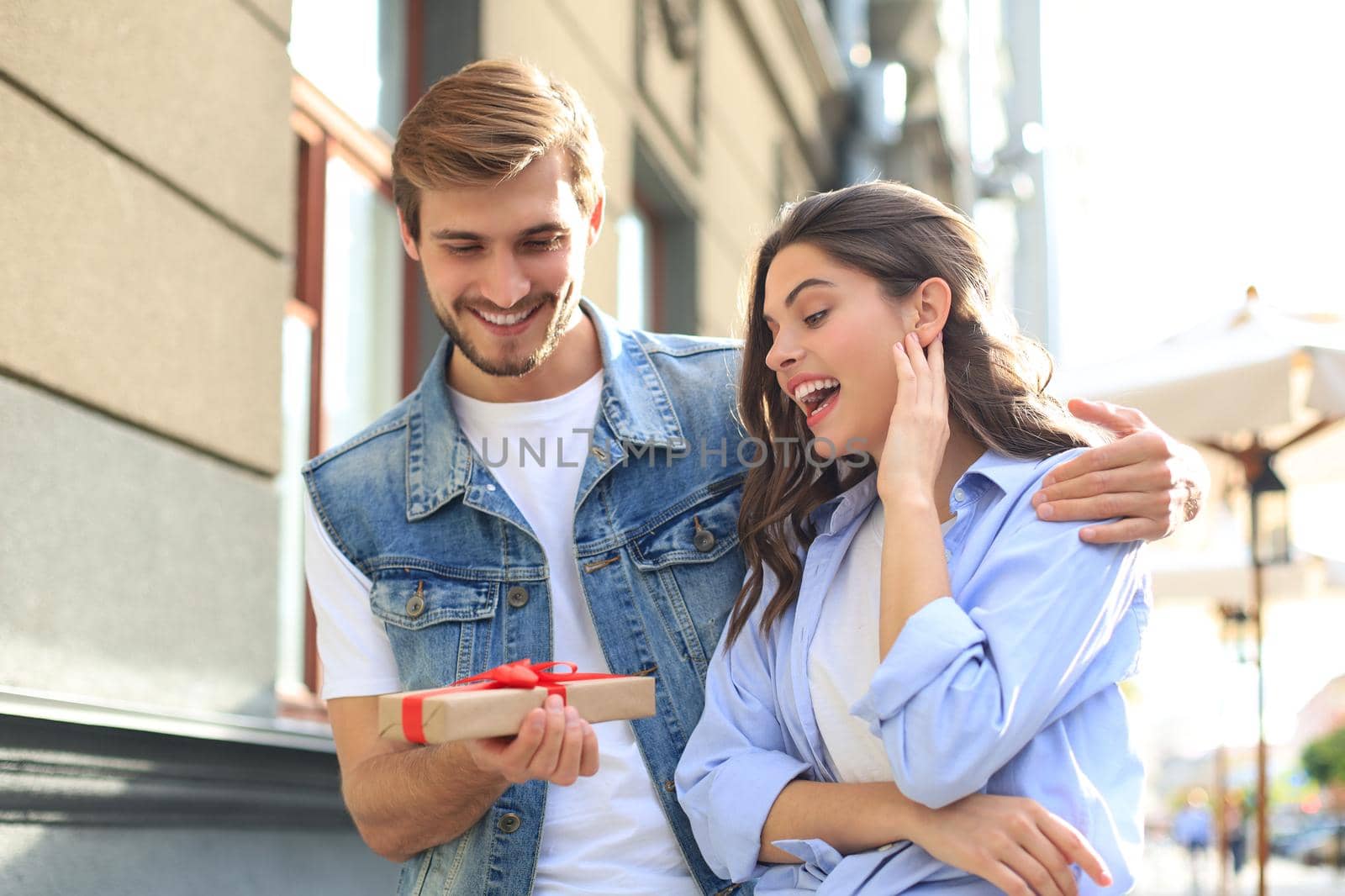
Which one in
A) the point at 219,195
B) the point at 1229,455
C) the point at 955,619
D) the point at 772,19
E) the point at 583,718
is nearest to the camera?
the point at 955,619

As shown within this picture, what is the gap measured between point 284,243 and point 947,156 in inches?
543

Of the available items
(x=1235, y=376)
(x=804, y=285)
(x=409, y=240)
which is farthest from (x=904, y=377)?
Result: (x=1235, y=376)

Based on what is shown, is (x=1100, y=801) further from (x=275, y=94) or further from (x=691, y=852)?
(x=275, y=94)

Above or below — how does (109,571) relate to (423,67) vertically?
below

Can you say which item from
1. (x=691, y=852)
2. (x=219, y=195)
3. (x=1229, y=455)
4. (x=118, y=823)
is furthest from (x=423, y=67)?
(x=1229, y=455)

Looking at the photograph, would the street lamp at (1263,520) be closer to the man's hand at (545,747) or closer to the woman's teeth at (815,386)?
the woman's teeth at (815,386)

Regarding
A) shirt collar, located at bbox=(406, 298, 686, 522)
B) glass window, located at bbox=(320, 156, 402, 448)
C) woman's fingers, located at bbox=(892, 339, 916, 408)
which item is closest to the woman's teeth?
woman's fingers, located at bbox=(892, 339, 916, 408)

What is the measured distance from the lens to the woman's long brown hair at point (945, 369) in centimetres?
245

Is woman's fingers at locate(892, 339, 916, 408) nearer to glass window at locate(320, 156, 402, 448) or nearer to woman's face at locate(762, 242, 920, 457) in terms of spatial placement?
woman's face at locate(762, 242, 920, 457)

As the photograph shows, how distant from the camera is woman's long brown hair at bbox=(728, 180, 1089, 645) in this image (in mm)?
2451

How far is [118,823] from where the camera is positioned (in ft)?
10.7

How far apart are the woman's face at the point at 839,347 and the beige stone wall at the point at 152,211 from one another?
1665 millimetres

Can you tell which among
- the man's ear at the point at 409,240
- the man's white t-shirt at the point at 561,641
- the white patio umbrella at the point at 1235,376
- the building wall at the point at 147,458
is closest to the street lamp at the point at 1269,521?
the white patio umbrella at the point at 1235,376

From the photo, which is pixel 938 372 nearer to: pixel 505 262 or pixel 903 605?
pixel 903 605
